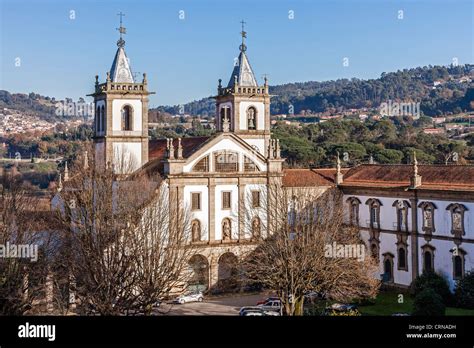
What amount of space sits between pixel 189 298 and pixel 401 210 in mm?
13701

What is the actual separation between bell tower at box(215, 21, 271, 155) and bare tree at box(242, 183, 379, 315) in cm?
966

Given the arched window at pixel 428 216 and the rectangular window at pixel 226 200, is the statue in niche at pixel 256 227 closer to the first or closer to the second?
the rectangular window at pixel 226 200

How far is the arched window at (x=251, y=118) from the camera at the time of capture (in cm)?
4947

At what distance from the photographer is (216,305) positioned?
39344 millimetres

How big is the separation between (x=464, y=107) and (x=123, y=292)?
259ft

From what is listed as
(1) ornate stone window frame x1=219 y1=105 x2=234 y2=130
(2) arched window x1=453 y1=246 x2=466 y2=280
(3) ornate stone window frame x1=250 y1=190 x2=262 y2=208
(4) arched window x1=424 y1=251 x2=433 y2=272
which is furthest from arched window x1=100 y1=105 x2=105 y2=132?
(2) arched window x1=453 y1=246 x2=466 y2=280

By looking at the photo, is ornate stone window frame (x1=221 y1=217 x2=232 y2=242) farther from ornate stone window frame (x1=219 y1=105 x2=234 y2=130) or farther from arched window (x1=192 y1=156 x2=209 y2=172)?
ornate stone window frame (x1=219 y1=105 x2=234 y2=130)

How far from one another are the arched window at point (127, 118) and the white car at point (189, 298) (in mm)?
12778

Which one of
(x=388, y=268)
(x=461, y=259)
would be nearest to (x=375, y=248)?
(x=388, y=268)

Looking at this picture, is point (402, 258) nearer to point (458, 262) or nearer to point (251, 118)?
point (458, 262)

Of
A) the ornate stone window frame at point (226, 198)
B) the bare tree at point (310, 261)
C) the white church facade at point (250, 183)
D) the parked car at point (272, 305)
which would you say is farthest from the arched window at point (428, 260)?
the ornate stone window frame at point (226, 198)
